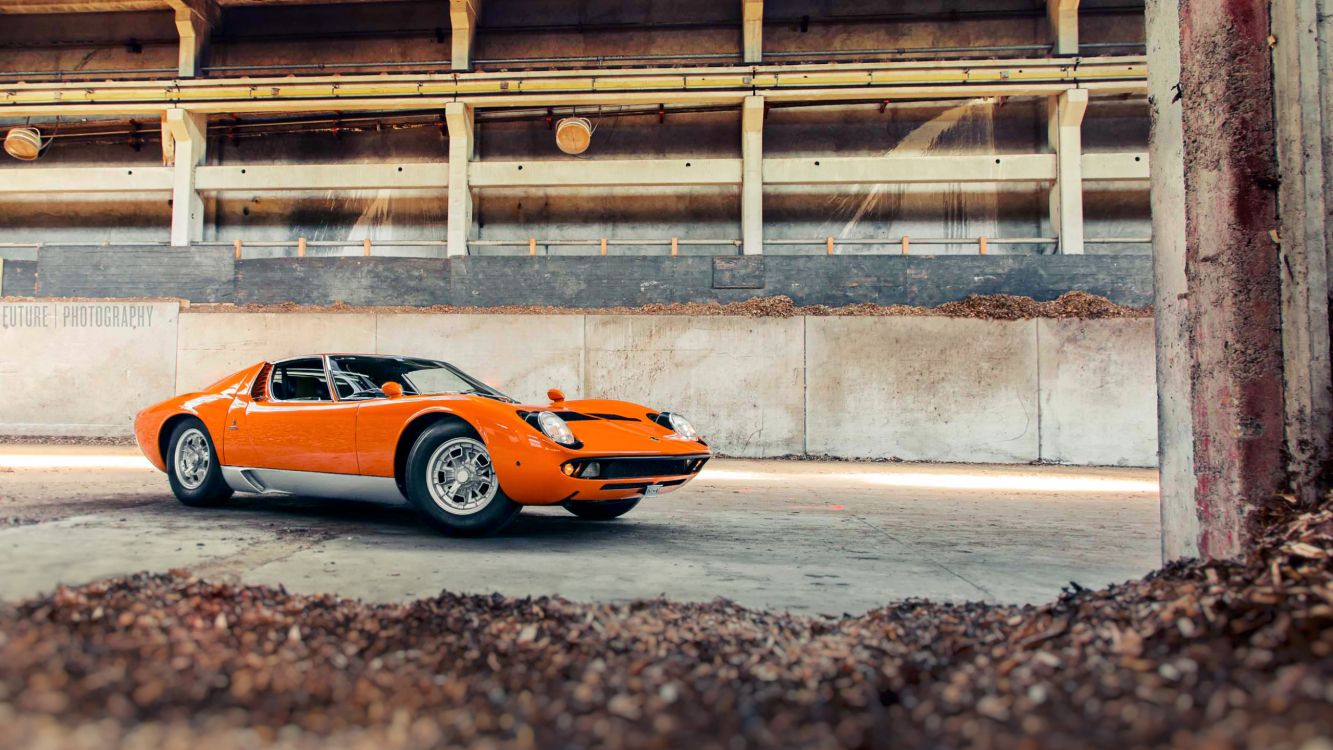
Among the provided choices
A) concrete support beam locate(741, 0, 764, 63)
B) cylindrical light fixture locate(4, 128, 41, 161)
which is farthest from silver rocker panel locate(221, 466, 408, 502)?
cylindrical light fixture locate(4, 128, 41, 161)

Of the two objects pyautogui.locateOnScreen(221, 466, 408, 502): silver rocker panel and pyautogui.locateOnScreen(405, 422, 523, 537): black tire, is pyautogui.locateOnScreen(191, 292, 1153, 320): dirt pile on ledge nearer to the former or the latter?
pyautogui.locateOnScreen(221, 466, 408, 502): silver rocker panel

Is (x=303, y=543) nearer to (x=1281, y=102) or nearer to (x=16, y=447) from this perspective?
(x=1281, y=102)

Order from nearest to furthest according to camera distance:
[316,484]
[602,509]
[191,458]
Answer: [316,484]
[602,509]
[191,458]

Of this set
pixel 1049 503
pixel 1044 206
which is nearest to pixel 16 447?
pixel 1049 503

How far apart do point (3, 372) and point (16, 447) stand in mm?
3483

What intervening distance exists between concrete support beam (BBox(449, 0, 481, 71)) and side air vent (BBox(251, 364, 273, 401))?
1434cm

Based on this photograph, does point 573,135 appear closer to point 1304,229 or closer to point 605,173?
point 605,173

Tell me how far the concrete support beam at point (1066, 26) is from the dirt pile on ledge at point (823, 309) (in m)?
6.72

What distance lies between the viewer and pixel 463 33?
1698 cm

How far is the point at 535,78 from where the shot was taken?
16219 mm

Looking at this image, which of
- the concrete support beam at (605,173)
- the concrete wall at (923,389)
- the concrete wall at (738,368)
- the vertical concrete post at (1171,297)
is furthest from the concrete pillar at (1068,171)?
the vertical concrete post at (1171,297)

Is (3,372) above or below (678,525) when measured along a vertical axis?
above

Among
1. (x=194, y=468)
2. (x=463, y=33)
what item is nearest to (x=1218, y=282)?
(x=194, y=468)

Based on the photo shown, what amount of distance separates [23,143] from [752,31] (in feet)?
58.2
